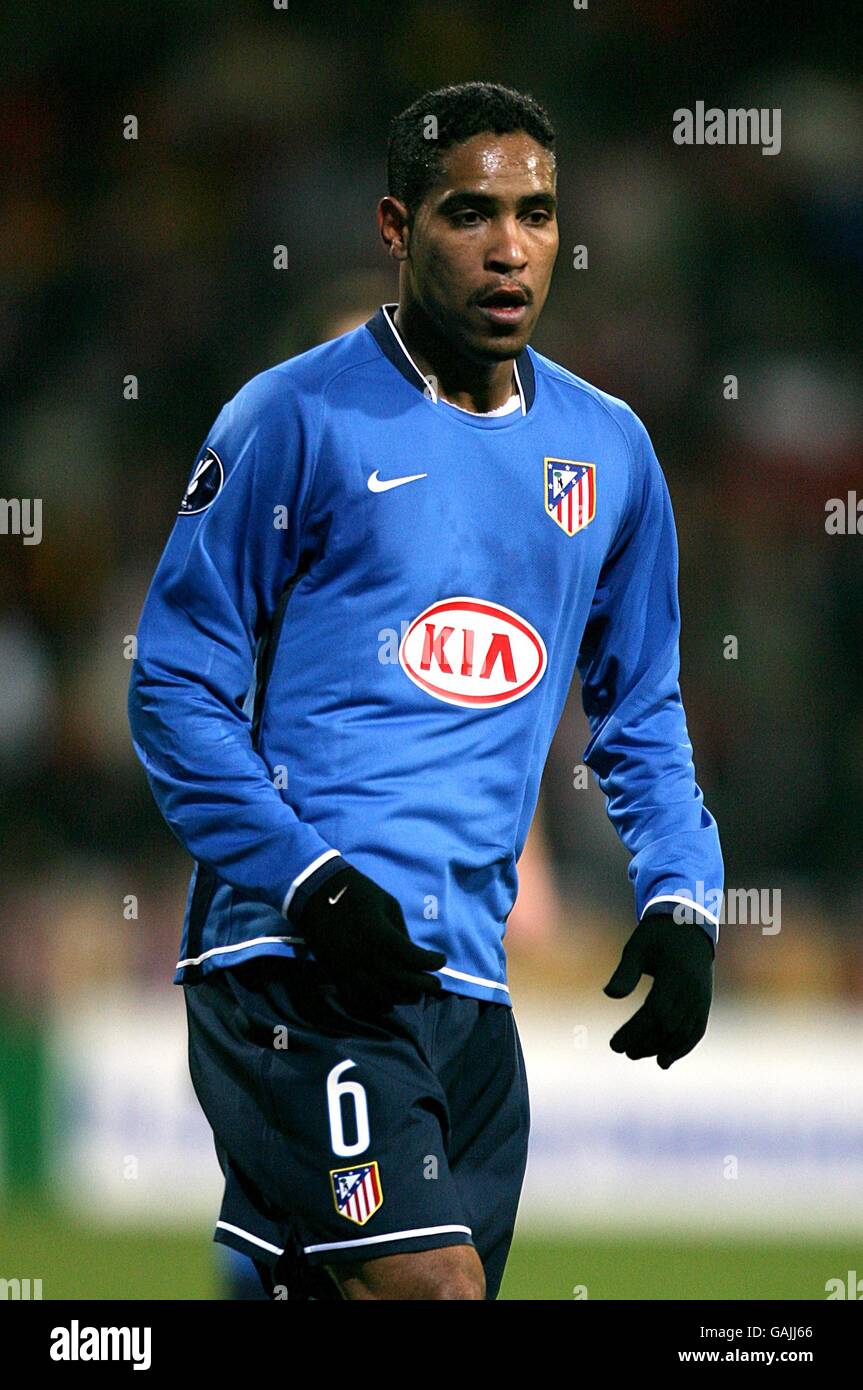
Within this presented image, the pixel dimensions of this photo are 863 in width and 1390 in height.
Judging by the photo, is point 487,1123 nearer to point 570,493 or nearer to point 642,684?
point 642,684

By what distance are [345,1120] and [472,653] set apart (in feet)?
1.98

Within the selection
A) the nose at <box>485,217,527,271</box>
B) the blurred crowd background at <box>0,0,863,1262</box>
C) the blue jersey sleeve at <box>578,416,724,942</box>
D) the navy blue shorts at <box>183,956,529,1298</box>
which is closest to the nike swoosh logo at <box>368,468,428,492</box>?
the nose at <box>485,217,527,271</box>

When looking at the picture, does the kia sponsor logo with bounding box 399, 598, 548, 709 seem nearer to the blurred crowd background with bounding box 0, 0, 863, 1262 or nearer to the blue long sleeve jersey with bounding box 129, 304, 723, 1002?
the blue long sleeve jersey with bounding box 129, 304, 723, 1002

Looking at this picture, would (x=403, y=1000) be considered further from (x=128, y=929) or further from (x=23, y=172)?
(x=23, y=172)

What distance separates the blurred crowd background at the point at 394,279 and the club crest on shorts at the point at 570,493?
10.4 feet

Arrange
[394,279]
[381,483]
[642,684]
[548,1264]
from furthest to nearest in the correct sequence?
[394,279] < [548,1264] < [642,684] < [381,483]

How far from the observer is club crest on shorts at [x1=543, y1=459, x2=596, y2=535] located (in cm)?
278

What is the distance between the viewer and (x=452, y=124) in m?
2.69

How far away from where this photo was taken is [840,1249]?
6527 millimetres

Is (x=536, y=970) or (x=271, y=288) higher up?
(x=271, y=288)

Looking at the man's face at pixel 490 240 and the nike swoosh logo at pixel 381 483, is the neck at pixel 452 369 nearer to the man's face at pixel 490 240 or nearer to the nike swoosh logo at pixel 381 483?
the man's face at pixel 490 240

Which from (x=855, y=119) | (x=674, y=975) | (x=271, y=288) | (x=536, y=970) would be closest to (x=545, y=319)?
(x=271, y=288)

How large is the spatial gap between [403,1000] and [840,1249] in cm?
444

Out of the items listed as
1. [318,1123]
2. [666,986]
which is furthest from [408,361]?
[318,1123]
